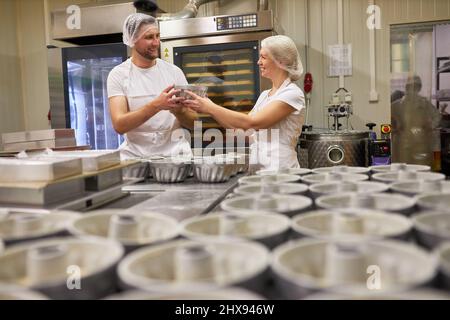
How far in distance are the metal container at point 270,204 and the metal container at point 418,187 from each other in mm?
278

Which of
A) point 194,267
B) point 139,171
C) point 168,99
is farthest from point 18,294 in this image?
point 168,99

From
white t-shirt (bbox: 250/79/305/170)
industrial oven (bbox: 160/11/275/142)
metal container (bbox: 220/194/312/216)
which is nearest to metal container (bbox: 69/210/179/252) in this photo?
metal container (bbox: 220/194/312/216)

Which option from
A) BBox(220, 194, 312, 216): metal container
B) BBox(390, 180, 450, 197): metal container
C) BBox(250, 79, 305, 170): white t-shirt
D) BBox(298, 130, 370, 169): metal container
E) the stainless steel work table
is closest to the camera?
BBox(220, 194, 312, 216): metal container

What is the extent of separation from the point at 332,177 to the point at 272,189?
0.88 ft

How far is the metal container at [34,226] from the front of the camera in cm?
78

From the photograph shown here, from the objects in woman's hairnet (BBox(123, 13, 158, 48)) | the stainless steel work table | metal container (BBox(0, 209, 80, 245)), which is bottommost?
the stainless steel work table

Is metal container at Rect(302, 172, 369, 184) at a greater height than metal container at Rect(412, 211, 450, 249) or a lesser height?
greater

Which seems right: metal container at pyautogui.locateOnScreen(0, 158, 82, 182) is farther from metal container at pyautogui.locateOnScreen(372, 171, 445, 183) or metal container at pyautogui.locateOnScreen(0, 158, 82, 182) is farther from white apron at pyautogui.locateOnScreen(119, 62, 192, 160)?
white apron at pyautogui.locateOnScreen(119, 62, 192, 160)

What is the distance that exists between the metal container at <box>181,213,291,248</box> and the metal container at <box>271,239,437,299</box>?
0.30 feet

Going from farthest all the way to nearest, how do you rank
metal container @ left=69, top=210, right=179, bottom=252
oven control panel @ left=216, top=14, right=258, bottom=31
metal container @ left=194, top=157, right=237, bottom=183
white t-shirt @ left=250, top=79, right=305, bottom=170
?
1. oven control panel @ left=216, top=14, right=258, bottom=31
2. white t-shirt @ left=250, top=79, right=305, bottom=170
3. metal container @ left=194, top=157, right=237, bottom=183
4. metal container @ left=69, top=210, right=179, bottom=252

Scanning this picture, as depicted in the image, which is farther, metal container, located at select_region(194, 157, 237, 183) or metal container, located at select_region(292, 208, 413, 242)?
metal container, located at select_region(194, 157, 237, 183)

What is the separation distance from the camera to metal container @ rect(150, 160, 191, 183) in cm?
171
